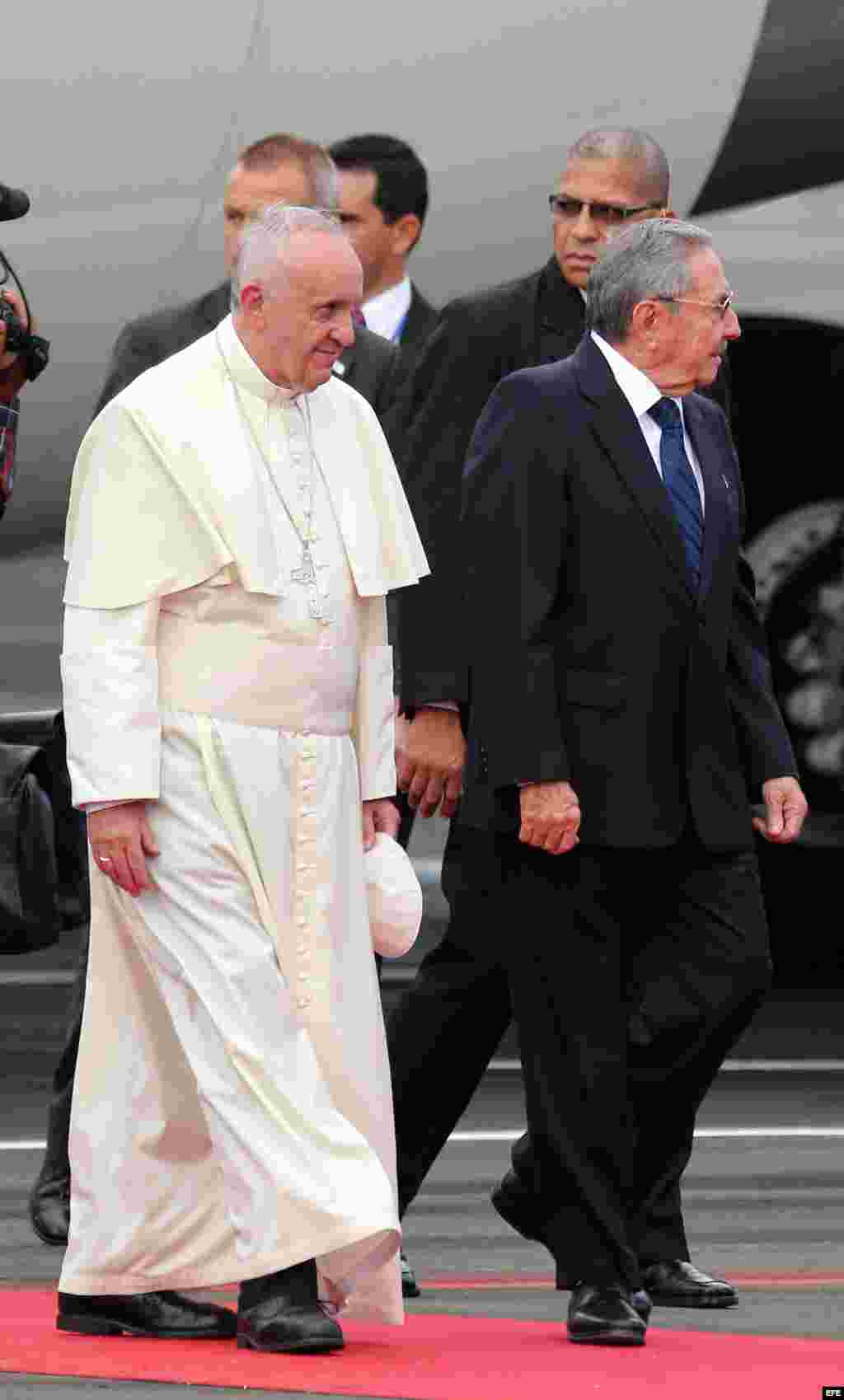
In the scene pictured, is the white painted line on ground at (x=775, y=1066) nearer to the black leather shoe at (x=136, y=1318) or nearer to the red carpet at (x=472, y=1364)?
the red carpet at (x=472, y=1364)

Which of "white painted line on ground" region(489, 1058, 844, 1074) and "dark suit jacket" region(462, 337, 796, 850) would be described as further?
"white painted line on ground" region(489, 1058, 844, 1074)

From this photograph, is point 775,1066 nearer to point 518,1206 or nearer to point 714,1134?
point 714,1134

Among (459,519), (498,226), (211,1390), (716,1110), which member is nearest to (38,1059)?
(716,1110)

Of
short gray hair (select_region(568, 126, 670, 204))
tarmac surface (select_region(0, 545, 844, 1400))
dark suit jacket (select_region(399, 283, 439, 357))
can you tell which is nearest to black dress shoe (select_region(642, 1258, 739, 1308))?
Answer: tarmac surface (select_region(0, 545, 844, 1400))

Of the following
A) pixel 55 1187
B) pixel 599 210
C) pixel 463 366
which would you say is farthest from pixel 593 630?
pixel 55 1187

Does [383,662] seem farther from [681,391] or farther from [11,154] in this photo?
[11,154]

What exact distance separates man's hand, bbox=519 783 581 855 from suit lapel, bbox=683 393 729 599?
0.38 m

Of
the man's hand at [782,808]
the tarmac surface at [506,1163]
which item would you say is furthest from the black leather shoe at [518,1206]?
the man's hand at [782,808]

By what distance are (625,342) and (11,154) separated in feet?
10.6

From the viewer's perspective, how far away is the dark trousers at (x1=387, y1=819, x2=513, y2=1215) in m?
5.59

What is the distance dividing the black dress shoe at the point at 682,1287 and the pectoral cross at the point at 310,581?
42.8 inches

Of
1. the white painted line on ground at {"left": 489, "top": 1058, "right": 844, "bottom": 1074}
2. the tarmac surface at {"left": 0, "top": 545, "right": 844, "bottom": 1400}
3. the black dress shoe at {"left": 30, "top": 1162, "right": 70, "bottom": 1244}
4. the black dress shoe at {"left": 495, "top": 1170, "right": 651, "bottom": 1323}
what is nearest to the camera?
the black dress shoe at {"left": 495, "top": 1170, "right": 651, "bottom": 1323}

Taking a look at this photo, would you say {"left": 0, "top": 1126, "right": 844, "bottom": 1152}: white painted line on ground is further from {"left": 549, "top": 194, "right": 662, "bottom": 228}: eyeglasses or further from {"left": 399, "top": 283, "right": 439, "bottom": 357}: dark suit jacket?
{"left": 549, "top": 194, "right": 662, "bottom": 228}: eyeglasses

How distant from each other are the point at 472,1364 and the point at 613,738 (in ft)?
2.87
